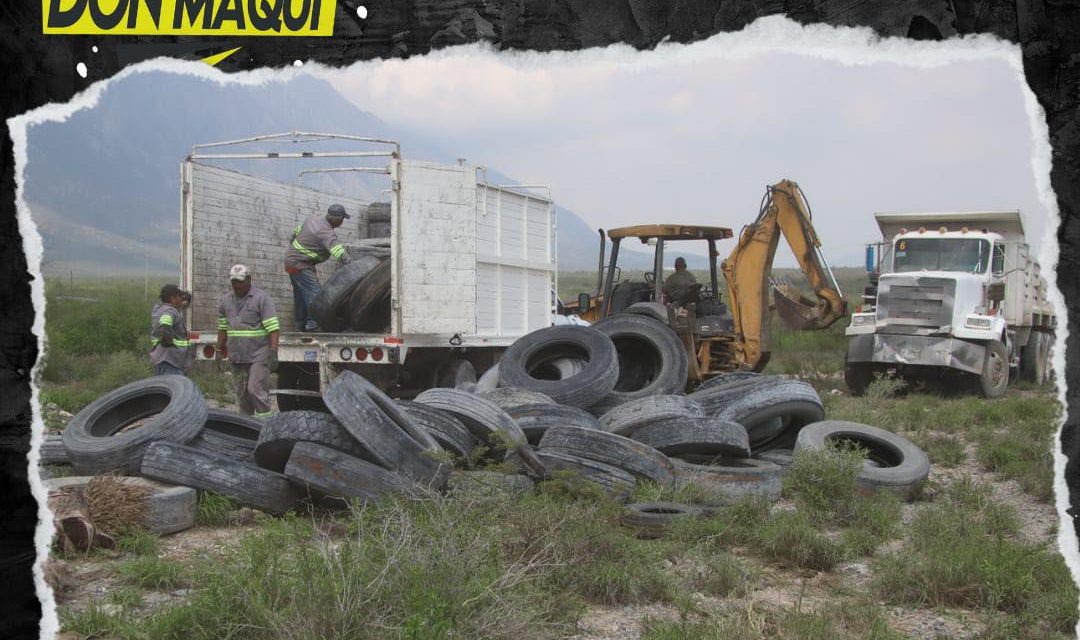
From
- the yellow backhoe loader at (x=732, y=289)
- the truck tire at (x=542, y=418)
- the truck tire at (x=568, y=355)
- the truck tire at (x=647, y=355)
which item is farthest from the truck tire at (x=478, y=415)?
the yellow backhoe loader at (x=732, y=289)

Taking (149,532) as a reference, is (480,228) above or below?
above

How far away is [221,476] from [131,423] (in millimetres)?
1778

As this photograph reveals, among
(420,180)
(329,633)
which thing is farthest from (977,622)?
(420,180)

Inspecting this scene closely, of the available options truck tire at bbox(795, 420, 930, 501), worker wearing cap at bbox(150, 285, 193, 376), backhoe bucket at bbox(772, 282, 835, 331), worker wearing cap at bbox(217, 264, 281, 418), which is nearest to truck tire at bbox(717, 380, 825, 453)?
truck tire at bbox(795, 420, 930, 501)

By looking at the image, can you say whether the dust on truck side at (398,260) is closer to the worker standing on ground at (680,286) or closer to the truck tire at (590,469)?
the worker standing on ground at (680,286)

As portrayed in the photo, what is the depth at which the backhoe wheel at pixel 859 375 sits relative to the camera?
49.7 feet

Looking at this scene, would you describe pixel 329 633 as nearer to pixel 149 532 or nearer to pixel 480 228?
pixel 149 532

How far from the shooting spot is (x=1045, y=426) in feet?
34.6

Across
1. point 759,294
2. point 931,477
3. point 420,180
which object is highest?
point 420,180

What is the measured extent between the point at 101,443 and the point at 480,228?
588 centimetres

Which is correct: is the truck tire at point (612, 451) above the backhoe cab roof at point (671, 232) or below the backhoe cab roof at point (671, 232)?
below

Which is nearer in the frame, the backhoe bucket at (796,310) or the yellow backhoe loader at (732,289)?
the yellow backhoe loader at (732,289)

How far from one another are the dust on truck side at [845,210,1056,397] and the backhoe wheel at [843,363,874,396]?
2 centimetres

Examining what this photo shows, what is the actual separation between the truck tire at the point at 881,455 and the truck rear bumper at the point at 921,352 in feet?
20.8
